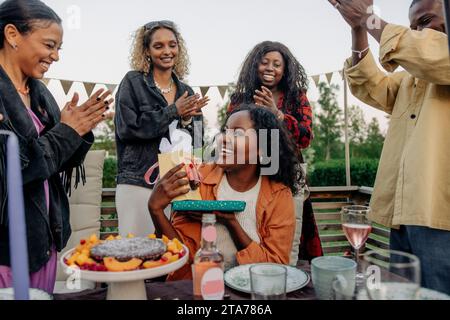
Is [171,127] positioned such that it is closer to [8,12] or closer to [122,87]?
[122,87]

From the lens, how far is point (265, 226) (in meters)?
1.52

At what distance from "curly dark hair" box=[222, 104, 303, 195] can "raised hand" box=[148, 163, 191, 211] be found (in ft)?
1.88

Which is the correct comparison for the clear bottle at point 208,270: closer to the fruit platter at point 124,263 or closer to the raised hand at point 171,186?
the fruit platter at point 124,263

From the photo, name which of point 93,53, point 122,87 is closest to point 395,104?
point 122,87

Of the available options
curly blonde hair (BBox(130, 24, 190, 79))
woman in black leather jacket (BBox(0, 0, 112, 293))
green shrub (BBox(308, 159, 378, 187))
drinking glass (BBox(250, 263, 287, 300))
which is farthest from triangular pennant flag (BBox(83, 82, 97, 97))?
green shrub (BBox(308, 159, 378, 187))

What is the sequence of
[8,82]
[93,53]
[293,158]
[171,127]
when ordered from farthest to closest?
1. [93,53]
2. [171,127]
3. [293,158]
4. [8,82]

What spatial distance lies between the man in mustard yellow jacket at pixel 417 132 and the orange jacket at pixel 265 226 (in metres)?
0.44

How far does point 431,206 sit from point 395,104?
528 millimetres

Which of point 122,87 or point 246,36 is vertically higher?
point 246,36

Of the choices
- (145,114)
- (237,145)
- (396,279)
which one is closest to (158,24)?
(145,114)

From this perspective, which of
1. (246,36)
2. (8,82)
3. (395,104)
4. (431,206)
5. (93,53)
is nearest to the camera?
(8,82)

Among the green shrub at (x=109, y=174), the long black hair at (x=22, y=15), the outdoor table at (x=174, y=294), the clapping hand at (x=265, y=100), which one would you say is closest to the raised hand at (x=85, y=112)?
the long black hair at (x=22, y=15)

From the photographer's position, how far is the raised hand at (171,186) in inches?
50.8

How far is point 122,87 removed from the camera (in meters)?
2.27
